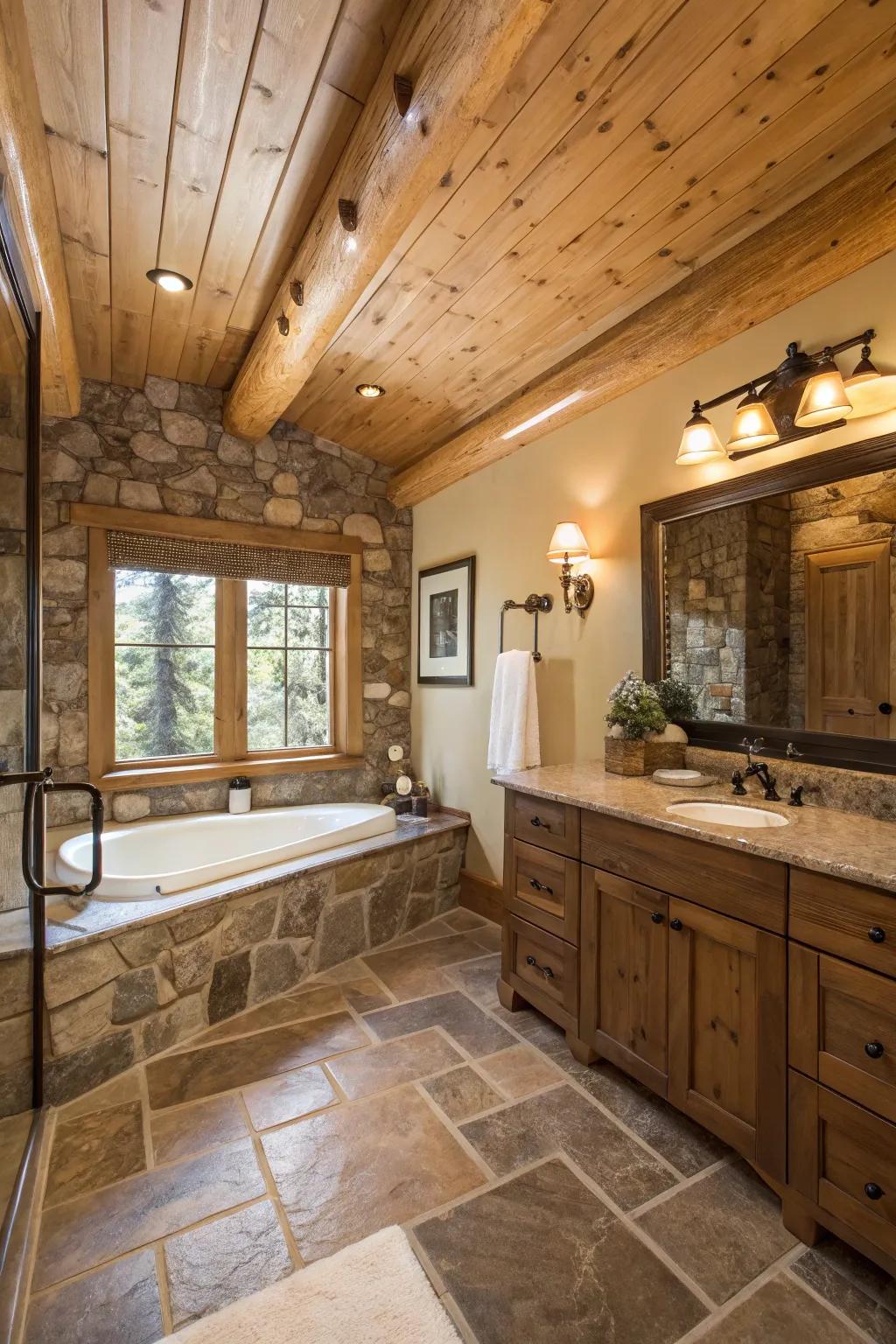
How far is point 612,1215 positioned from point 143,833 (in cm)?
250

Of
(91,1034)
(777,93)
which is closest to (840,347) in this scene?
(777,93)

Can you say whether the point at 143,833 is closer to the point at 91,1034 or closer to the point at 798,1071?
the point at 91,1034

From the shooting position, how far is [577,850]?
2086 millimetres

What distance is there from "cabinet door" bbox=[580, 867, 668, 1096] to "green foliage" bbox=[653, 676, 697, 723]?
0.70 metres

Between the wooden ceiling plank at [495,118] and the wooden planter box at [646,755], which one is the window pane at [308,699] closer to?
the wooden ceiling plank at [495,118]

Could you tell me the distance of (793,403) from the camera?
77.1 inches

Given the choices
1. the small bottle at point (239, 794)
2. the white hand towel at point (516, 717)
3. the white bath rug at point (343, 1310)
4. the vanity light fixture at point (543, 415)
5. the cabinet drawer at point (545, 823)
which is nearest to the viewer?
the white bath rug at point (343, 1310)

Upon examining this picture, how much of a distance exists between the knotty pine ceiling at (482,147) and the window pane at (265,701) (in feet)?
5.92

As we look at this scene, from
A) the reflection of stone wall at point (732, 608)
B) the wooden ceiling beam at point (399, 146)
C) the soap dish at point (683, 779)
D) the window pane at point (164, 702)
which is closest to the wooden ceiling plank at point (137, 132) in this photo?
the wooden ceiling beam at point (399, 146)

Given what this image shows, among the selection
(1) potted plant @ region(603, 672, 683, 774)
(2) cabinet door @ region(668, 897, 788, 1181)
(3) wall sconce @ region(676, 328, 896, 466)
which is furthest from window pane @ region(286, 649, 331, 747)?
(2) cabinet door @ region(668, 897, 788, 1181)

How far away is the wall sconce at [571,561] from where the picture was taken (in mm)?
2672

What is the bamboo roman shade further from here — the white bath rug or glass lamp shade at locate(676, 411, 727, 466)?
the white bath rug

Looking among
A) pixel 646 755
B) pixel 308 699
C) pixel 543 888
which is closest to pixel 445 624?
pixel 308 699

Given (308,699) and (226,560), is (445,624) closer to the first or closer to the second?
(308,699)
